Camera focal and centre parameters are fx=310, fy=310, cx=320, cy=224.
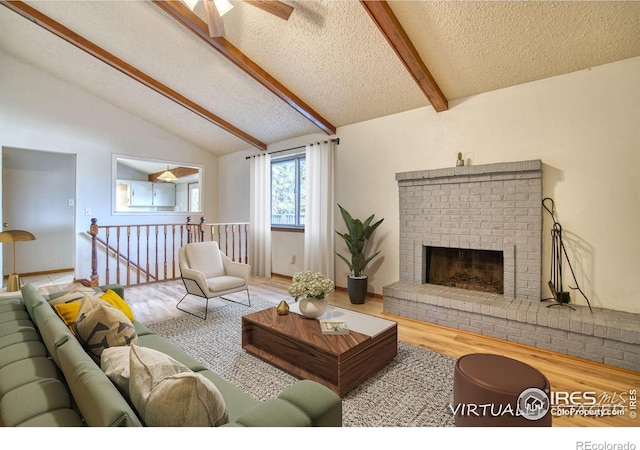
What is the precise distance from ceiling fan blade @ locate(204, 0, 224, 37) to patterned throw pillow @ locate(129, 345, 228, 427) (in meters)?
2.40

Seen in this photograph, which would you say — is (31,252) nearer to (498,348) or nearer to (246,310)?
(246,310)

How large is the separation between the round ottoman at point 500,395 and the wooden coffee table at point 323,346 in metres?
0.66

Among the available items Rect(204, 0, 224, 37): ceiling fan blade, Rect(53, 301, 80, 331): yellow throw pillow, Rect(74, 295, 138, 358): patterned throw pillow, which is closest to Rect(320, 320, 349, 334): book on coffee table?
Rect(74, 295, 138, 358): patterned throw pillow

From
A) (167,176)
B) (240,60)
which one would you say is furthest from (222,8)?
(167,176)

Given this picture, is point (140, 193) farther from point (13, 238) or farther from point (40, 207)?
point (13, 238)

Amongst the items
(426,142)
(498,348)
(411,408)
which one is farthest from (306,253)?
(411,408)

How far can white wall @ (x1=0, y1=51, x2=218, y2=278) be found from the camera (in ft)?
15.0

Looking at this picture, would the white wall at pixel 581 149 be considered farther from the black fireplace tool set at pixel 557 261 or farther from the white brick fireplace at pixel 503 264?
the white brick fireplace at pixel 503 264

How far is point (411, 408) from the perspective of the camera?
1849 mm

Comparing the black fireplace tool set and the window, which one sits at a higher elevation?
the window

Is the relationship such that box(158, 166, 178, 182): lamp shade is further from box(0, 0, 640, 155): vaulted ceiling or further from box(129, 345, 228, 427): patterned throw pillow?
box(129, 345, 228, 427): patterned throw pillow

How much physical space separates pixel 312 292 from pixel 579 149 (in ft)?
9.12

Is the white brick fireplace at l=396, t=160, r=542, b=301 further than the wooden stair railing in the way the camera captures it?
No

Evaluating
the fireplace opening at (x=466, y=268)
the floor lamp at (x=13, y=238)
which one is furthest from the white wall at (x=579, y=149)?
the floor lamp at (x=13, y=238)
